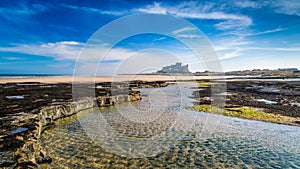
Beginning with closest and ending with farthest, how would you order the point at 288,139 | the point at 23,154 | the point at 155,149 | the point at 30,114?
the point at 23,154, the point at 155,149, the point at 288,139, the point at 30,114

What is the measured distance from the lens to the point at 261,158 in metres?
11.2

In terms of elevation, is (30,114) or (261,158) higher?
(30,114)

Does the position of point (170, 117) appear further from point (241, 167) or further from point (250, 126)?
point (241, 167)

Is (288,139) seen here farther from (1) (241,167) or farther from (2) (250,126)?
(1) (241,167)

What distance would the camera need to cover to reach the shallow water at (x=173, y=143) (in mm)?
10641

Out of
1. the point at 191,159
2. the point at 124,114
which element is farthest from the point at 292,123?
the point at 124,114

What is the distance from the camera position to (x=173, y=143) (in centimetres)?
1338

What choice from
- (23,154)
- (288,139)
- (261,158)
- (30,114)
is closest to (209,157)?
(261,158)

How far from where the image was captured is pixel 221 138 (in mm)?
14289

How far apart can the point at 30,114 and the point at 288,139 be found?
65.0 feet

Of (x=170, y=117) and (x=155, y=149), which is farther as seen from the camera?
(x=170, y=117)

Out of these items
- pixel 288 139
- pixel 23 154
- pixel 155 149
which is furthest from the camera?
pixel 288 139

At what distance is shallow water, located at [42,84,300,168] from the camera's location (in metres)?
10.6

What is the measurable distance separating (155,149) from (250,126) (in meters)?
9.64
